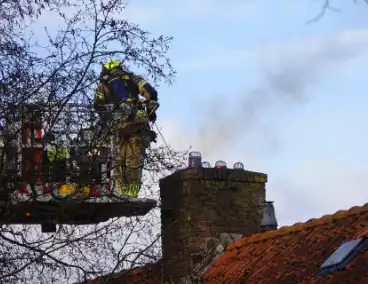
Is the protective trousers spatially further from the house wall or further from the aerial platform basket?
the house wall

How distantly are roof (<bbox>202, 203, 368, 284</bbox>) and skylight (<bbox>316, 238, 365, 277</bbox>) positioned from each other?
0.25 feet

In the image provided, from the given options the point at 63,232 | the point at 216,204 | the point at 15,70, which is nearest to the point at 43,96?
the point at 15,70

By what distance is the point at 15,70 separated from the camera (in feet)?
56.2

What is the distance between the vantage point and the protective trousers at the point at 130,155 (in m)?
18.0

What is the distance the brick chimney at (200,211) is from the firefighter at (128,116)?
4.53ft

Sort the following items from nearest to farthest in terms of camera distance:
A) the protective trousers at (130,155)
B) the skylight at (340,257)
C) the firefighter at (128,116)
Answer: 1. the skylight at (340,257)
2. the firefighter at (128,116)
3. the protective trousers at (130,155)

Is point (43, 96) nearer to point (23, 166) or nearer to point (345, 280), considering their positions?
point (23, 166)

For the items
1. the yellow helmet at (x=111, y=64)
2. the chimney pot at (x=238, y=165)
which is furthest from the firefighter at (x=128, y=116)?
the chimney pot at (x=238, y=165)

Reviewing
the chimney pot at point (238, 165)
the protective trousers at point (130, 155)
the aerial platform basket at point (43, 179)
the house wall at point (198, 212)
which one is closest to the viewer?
the aerial platform basket at point (43, 179)

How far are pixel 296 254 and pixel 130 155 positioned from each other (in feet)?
9.06

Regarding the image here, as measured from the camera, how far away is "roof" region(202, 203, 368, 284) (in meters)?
17.3

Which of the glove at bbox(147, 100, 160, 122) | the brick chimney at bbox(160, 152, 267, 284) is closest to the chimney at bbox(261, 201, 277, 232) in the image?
the brick chimney at bbox(160, 152, 267, 284)

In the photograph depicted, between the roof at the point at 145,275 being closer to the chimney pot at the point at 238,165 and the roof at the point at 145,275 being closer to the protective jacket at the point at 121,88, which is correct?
the chimney pot at the point at 238,165

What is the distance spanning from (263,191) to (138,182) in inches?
130
